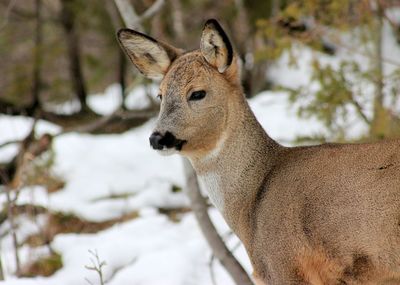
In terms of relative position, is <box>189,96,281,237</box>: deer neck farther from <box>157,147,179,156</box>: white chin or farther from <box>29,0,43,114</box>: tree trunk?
<box>29,0,43,114</box>: tree trunk

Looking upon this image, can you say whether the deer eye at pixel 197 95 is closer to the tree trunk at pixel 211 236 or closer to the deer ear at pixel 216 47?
the deer ear at pixel 216 47

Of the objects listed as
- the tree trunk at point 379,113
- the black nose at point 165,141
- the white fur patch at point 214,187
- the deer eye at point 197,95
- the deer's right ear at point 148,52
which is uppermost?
the deer's right ear at point 148,52

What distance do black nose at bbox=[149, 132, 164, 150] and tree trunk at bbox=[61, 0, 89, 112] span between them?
8451 mm

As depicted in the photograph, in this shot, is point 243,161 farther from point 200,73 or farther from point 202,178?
point 200,73

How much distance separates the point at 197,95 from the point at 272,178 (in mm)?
718

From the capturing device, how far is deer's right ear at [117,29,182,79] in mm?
5410

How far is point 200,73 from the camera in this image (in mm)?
5121

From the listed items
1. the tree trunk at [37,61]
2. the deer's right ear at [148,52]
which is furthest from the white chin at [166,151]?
the tree trunk at [37,61]

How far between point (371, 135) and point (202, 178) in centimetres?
286

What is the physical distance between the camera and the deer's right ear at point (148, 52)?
213 inches

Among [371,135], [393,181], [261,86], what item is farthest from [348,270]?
[261,86]

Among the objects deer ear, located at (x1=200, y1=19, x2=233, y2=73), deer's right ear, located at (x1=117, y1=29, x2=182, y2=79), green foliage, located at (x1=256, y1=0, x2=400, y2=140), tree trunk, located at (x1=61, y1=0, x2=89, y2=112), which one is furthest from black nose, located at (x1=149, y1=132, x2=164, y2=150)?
tree trunk, located at (x1=61, y1=0, x2=89, y2=112)

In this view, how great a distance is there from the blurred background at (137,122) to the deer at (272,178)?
1.31 metres

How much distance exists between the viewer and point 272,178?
5066 millimetres
